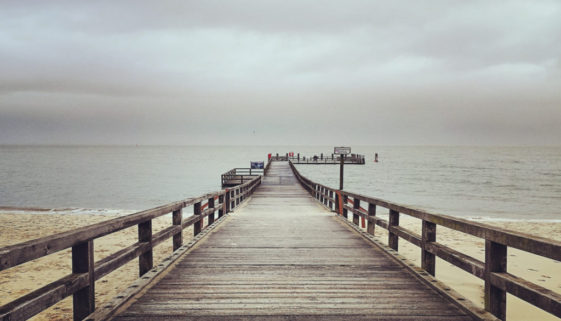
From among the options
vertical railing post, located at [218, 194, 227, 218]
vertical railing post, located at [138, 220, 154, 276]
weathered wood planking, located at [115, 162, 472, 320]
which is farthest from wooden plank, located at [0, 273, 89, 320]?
vertical railing post, located at [218, 194, 227, 218]

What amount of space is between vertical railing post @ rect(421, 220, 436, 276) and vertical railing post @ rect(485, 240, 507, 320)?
1.32 m

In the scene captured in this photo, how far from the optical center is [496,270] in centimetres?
329

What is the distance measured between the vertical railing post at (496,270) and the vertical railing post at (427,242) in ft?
4.32

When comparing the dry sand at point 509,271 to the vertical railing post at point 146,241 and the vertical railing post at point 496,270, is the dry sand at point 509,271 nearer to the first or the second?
the vertical railing post at point 496,270

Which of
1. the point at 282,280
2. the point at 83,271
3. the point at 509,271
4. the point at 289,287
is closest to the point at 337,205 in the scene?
the point at 509,271

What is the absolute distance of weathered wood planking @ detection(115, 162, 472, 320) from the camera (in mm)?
3516

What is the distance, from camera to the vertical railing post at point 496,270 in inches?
128

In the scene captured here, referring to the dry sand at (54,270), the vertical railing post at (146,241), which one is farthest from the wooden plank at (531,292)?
the dry sand at (54,270)

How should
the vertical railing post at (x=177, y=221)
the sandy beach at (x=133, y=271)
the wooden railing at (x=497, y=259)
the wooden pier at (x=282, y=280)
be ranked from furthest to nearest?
the sandy beach at (x=133, y=271), the vertical railing post at (x=177, y=221), the wooden pier at (x=282, y=280), the wooden railing at (x=497, y=259)

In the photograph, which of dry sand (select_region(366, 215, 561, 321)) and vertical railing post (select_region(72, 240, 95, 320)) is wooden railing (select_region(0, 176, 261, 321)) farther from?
dry sand (select_region(366, 215, 561, 321))

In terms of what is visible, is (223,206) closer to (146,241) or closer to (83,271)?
(146,241)

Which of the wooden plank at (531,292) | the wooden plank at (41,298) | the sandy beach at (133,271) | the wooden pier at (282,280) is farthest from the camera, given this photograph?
the sandy beach at (133,271)

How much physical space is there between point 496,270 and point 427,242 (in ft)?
4.71

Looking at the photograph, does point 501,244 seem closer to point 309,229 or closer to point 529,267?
point 309,229
